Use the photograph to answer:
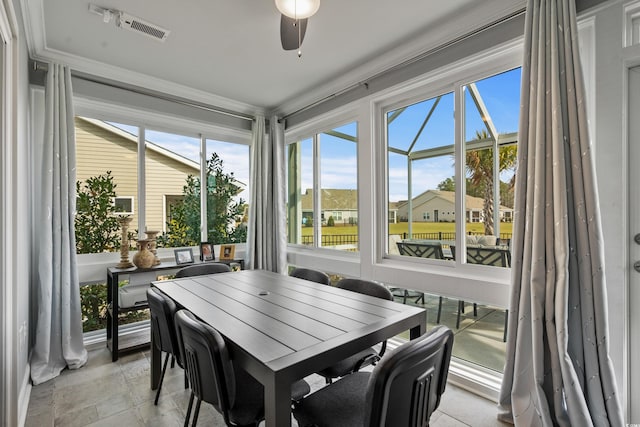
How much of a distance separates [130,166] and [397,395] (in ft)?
11.2

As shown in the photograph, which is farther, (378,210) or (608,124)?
(378,210)

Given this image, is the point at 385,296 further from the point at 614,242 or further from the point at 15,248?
the point at 15,248

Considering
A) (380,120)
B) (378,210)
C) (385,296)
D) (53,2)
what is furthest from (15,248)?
(380,120)

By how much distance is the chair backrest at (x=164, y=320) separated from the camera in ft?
5.70

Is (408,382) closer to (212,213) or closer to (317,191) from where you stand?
(317,191)

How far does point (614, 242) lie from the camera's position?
164cm

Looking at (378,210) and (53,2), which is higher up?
(53,2)

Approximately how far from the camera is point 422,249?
277 cm

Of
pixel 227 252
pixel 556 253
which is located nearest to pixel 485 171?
pixel 556 253

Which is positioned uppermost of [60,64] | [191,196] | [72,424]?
[60,64]

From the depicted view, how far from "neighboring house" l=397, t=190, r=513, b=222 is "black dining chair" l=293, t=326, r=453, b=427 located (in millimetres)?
1448

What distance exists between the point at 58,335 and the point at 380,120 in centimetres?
341

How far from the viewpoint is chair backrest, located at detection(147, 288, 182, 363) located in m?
1.74

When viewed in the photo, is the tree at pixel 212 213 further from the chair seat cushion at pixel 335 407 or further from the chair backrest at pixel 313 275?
the chair seat cushion at pixel 335 407
